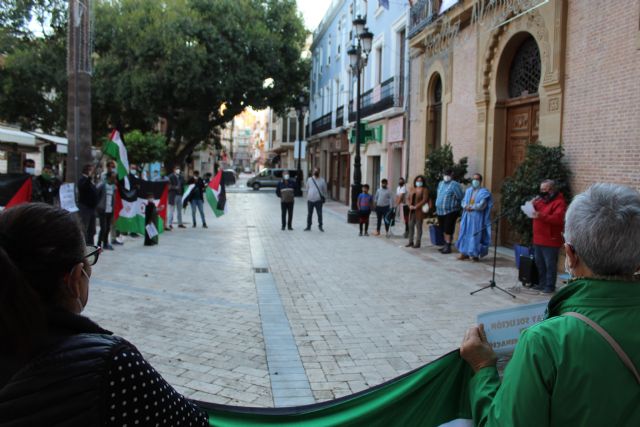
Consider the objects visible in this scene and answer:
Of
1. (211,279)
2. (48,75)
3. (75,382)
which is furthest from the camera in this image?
(48,75)

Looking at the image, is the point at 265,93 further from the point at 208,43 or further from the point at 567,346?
the point at 567,346

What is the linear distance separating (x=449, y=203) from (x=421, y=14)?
7.46 meters

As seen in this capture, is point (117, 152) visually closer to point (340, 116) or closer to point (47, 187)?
point (47, 187)

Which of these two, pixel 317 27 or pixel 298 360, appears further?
pixel 317 27

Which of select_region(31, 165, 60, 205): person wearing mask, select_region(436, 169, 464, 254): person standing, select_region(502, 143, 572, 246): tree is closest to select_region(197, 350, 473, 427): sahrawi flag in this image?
select_region(502, 143, 572, 246): tree

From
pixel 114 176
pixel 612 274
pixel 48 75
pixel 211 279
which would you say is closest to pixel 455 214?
pixel 211 279

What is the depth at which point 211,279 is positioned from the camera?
9648mm

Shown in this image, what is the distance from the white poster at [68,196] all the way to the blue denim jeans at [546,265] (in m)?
8.30

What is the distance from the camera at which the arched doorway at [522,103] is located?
11984mm

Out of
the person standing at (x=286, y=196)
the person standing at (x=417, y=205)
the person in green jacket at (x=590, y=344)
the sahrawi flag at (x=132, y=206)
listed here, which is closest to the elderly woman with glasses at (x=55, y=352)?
the person in green jacket at (x=590, y=344)

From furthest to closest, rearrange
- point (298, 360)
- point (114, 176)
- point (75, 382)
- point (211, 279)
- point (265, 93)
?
1. point (265, 93)
2. point (114, 176)
3. point (211, 279)
4. point (298, 360)
5. point (75, 382)

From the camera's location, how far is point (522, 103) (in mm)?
12289

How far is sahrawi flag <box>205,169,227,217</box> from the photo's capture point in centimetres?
1755

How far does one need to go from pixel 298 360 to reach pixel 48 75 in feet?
93.3
